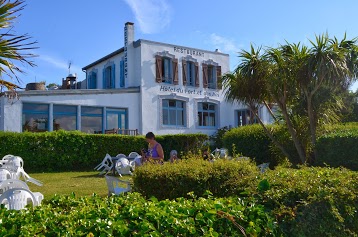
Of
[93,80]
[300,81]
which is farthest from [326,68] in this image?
[93,80]

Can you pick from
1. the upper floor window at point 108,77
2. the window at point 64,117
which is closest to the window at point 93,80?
the upper floor window at point 108,77

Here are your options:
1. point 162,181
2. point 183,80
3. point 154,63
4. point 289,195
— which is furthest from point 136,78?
point 289,195

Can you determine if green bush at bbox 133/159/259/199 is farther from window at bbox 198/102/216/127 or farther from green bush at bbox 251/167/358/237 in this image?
window at bbox 198/102/216/127

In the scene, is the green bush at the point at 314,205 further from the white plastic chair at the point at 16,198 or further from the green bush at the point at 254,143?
the green bush at the point at 254,143

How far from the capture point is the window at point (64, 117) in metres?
22.5

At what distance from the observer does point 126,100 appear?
82.8 ft

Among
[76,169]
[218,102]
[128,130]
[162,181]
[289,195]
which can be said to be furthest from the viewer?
[218,102]

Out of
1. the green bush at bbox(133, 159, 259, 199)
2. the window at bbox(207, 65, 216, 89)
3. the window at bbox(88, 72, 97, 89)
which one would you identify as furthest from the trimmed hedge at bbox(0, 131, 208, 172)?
the window at bbox(88, 72, 97, 89)

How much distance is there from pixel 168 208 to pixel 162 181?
235 centimetres

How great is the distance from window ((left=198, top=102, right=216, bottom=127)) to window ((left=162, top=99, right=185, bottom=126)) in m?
1.56

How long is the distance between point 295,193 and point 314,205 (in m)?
0.25

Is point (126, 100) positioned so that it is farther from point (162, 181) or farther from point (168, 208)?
point (168, 208)

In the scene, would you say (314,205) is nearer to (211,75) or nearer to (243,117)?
(211,75)

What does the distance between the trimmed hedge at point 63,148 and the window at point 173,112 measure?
277 inches
